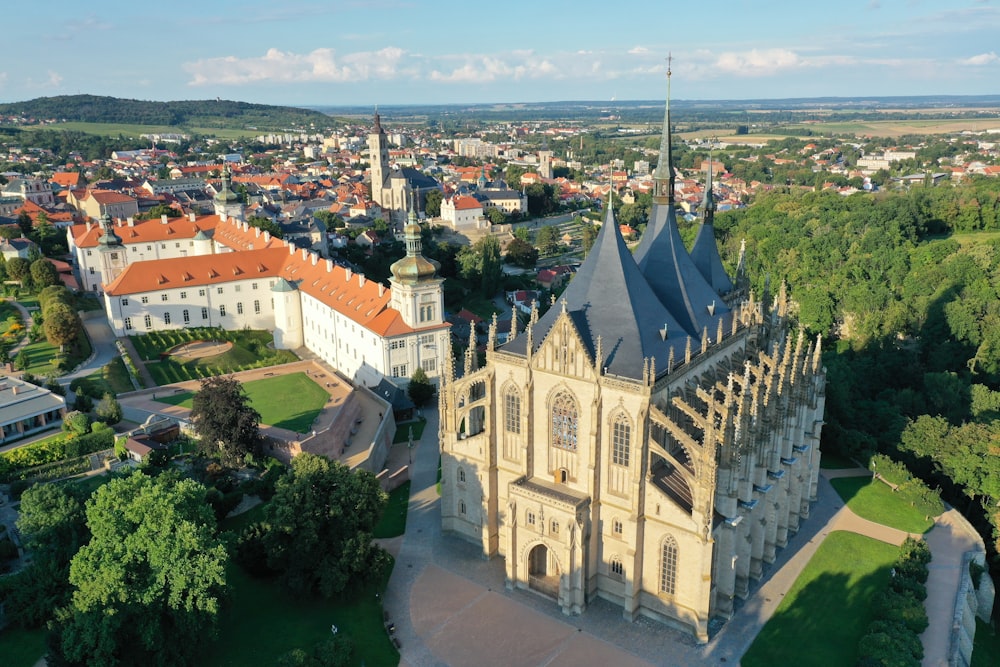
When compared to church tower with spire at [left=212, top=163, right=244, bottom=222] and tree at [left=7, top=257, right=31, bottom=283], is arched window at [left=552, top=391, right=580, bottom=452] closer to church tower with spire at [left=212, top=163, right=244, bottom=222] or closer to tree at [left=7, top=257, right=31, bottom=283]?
tree at [left=7, top=257, right=31, bottom=283]

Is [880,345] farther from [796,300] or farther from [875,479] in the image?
[875,479]

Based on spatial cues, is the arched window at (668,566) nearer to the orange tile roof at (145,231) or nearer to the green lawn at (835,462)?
the green lawn at (835,462)

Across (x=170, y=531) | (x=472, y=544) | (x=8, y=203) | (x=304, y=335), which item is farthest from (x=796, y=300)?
(x=8, y=203)

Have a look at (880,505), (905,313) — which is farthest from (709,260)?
(905,313)

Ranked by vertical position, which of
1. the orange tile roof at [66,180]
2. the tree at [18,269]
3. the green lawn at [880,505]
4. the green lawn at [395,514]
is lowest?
the green lawn at [880,505]

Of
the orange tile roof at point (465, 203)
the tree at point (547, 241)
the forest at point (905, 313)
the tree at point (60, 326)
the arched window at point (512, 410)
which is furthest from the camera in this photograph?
the orange tile roof at point (465, 203)

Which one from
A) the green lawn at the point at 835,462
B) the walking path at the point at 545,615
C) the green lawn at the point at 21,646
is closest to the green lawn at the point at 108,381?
the green lawn at the point at 21,646
